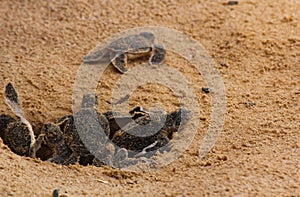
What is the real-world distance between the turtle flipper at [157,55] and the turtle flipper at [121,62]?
0.18 m

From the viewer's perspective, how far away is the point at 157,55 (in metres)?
3.43

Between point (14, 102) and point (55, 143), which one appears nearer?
point (55, 143)

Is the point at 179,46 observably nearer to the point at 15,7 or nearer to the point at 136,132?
the point at 136,132

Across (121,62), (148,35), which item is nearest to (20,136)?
(121,62)

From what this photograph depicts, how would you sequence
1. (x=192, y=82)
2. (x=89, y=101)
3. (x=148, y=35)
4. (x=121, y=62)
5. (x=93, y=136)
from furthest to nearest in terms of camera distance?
1. (x=148, y=35)
2. (x=121, y=62)
3. (x=192, y=82)
4. (x=89, y=101)
5. (x=93, y=136)

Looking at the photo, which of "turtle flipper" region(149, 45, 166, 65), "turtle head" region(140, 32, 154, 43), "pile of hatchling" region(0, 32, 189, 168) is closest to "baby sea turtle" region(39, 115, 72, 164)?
"pile of hatchling" region(0, 32, 189, 168)

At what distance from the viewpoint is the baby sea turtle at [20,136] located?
2.69 meters

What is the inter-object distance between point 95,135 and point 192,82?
77 cm

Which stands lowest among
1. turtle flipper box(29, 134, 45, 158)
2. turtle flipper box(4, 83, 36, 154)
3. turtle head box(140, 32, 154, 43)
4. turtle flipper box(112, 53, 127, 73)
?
turtle flipper box(29, 134, 45, 158)

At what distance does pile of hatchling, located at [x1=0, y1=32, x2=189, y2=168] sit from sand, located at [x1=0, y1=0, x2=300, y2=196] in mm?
108

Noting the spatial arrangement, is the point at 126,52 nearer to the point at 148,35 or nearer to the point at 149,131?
the point at 148,35

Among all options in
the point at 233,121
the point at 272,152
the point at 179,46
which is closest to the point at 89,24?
the point at 179,46

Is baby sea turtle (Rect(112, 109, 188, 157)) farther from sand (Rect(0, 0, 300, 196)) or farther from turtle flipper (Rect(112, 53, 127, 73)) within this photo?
turtle flipper (Rect(112, 53, 127, 73))

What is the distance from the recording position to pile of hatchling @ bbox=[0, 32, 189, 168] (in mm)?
2625
